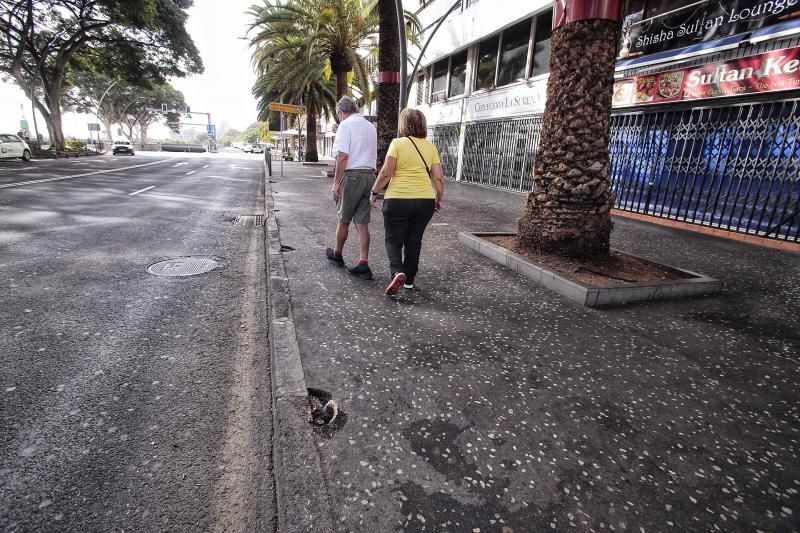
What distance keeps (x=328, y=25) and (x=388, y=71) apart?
8633mm

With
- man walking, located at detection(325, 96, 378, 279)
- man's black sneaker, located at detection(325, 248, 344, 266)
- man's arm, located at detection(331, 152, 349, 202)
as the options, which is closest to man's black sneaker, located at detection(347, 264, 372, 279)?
man walking, located at detection(325, 96, 378, 279)

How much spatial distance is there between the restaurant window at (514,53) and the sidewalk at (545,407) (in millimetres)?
13119

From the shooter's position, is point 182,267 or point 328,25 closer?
point 182,267

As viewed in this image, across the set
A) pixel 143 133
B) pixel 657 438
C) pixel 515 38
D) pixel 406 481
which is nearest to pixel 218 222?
pixel 406 481

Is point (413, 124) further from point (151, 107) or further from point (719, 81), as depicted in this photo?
point (151, 107)

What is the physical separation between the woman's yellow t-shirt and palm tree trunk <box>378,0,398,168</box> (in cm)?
844

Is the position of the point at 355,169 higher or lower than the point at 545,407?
higher


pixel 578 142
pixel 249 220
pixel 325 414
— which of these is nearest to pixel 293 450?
pixel 325 414

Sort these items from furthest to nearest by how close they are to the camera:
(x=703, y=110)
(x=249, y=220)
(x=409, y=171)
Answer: (x=703, y=110) < (x=249, y=220) < (x=409, y=171)

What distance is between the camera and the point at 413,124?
3.87 meters

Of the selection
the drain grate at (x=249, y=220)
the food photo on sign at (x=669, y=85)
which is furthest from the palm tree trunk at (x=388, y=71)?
the food photo on sign at (x=669, y=85)

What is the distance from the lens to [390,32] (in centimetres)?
1181

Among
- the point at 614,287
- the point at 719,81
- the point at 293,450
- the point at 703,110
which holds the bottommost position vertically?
the point at 293,450

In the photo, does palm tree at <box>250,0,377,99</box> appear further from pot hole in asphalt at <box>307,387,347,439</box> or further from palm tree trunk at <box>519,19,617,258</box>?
pot hole in asphalt at <box>307,387,347,439</box>
